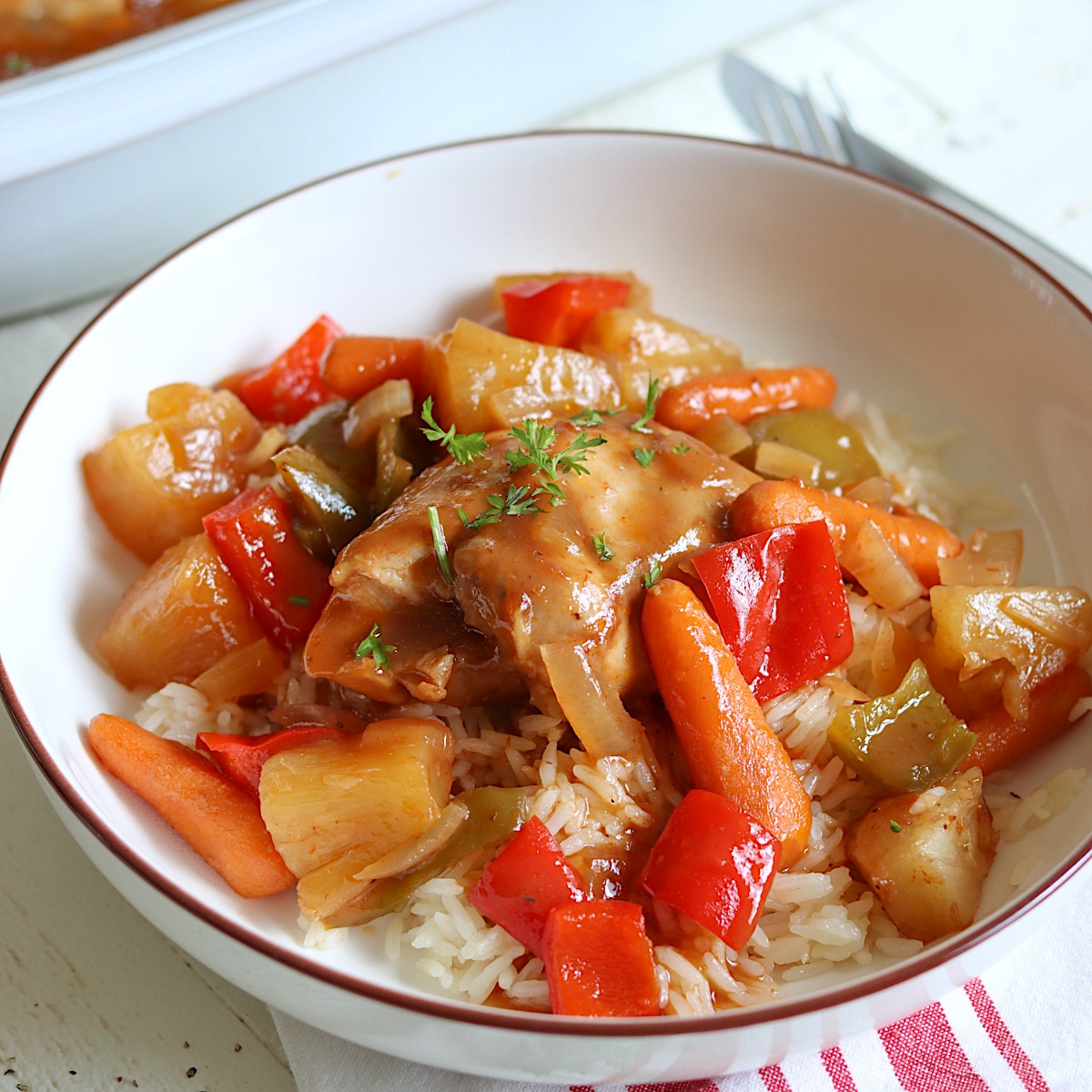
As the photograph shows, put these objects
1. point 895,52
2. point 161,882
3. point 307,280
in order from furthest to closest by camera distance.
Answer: point 895,52, point 307,280, point 161,882

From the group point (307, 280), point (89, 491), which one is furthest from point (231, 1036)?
point (307, 280)

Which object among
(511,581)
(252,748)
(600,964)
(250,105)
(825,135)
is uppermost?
(250,105)

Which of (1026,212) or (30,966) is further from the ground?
(1026,212)

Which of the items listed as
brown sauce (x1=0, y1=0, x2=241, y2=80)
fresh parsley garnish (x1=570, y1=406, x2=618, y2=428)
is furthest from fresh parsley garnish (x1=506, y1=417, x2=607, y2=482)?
brown sauce (x1=0, y1=0, x2=241, y2=80)

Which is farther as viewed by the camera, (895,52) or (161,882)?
(895,52)

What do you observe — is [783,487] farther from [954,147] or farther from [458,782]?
[954,147]

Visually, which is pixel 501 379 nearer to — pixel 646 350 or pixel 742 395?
pixel 646 350

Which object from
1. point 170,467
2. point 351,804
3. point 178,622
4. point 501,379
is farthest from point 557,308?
point 351,804
